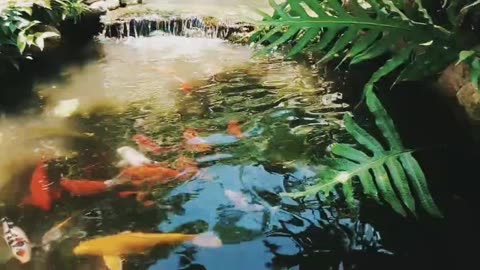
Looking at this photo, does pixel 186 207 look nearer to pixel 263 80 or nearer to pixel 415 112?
pixel 415 112

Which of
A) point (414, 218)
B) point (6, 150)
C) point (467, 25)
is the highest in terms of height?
point (467, 25)

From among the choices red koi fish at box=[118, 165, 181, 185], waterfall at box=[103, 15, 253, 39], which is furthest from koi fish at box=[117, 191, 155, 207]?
waterfall at box=[103, 15, 253, 39]

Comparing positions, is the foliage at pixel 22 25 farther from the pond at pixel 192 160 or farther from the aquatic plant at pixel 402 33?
the aquatic plant at pixel 402 33

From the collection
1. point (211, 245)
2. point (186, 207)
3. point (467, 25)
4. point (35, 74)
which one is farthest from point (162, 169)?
point (35, 74)

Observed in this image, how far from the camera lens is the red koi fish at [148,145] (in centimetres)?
396

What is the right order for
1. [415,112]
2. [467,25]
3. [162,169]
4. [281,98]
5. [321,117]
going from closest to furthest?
1. [467,25]
2. [162,169]
3. [415,112]
4. [321,117]
5. [281,98]

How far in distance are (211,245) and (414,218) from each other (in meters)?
1.06

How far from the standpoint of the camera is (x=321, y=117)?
448 cm

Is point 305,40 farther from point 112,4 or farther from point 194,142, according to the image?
point 112,4

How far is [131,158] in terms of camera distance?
384cm

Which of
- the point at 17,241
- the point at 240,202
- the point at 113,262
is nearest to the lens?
the point at 113,262

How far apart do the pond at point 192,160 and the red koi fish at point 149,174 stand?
0.04m

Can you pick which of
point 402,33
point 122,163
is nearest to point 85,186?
point 122,163

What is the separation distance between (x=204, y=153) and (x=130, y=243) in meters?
1.19
